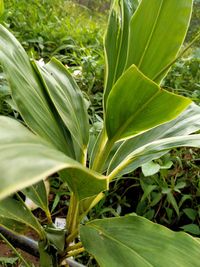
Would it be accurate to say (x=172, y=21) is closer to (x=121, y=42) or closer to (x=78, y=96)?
(x=121, y=42)

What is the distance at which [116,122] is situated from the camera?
0.60 metres

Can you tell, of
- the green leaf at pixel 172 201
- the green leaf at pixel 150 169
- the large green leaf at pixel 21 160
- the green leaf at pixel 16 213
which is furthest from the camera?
the green leaf at pixel 172 201

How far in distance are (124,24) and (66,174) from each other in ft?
1.12

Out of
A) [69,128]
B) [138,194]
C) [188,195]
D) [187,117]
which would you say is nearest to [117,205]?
[138,194]

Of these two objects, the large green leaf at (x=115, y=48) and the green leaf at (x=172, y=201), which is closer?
the large green leaf at (x=115, y=48)

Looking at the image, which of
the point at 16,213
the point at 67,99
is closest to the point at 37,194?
the point at 16,213

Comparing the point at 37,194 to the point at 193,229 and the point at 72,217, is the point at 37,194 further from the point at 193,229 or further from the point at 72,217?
the point at 193,229

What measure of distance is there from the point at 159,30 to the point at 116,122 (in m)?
0.20

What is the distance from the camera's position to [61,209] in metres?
1.23

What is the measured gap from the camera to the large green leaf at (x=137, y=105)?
51 cm

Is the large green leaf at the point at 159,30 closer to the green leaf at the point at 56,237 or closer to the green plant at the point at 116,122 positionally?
the green plant at the point at 116,122

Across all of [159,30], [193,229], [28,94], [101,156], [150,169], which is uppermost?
[159,30]

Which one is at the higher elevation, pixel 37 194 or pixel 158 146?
pixel 158 146

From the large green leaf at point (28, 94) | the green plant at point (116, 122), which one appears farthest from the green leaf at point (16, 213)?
the large green leaf at point (28, 94)
